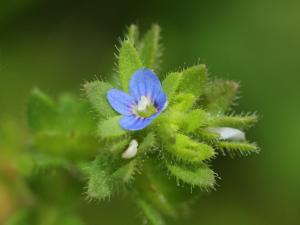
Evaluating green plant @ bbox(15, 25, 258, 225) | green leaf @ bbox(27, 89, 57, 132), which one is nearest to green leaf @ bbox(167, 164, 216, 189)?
green plant @ bbox(15, 25, 258, 225)

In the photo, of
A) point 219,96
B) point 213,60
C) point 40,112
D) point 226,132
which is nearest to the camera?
point 226,132

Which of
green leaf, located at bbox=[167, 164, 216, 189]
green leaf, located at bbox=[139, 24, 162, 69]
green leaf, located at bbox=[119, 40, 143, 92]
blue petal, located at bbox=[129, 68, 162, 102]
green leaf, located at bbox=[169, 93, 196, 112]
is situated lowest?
green leaf, located at bbox=[167, 164, 216, 189]

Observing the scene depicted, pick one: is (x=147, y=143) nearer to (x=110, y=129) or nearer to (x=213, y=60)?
(x=110, y=129)

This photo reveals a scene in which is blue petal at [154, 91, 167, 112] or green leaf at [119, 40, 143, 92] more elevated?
green leaf at [119, 40, 143, 92]

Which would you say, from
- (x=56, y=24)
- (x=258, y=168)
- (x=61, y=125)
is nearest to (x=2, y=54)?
(x=56, y=24)

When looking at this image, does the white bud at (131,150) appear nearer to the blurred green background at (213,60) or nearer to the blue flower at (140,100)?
the blue flower at (140,100)

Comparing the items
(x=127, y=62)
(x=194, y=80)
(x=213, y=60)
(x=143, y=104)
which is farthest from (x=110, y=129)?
(x=213, y=60)

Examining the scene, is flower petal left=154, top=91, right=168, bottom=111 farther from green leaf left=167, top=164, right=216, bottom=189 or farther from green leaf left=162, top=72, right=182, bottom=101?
green leaf left=167, top=164, right=216, bottom=189
